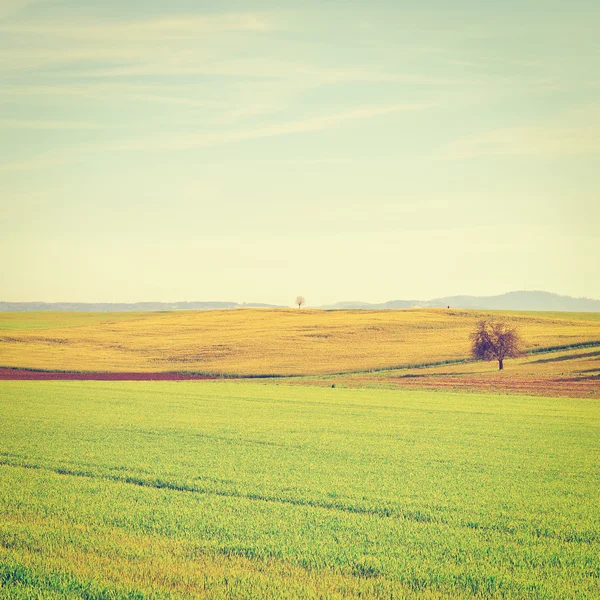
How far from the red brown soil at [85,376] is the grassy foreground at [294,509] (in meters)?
27.0

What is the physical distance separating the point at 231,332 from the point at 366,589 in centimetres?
8139

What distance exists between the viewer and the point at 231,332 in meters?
90.8

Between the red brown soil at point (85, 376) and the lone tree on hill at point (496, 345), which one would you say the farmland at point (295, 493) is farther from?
the lone tree on hill at point (496, 345)

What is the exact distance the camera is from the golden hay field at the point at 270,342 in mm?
66688

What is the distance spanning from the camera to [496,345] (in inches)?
2598

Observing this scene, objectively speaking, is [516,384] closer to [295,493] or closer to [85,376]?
[85,376]

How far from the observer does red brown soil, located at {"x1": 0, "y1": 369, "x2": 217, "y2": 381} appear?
56013 mm

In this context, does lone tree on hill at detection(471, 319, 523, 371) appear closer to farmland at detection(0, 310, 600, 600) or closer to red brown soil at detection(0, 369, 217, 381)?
farmland at detection(0, 310, 600, 600)

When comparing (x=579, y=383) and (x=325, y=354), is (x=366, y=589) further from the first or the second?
(x=325, y=354)

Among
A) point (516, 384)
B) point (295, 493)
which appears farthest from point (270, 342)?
point (295, 493)

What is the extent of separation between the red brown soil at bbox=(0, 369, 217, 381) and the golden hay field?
208 centimetres

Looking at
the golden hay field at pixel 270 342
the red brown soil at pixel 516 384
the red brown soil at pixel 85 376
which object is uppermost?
the golden hay field at pixel 270 342

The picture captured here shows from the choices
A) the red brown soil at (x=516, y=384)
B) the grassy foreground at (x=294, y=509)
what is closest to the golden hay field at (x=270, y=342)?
the red brown soil at (x=516, y=384)

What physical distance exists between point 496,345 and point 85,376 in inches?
1517
